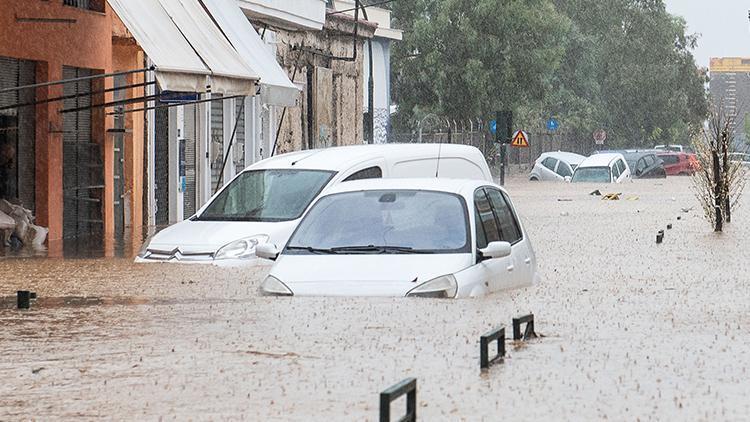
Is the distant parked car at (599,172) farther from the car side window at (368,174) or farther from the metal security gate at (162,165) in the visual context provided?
the car side window at (368,174)

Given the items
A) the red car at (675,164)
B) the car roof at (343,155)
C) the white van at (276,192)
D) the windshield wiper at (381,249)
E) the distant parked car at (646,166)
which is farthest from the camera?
the red car at (675,164)

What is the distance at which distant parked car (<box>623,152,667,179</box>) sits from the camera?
64.1 m

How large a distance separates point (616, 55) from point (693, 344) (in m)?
85.8

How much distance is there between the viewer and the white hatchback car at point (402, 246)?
12.4 metres

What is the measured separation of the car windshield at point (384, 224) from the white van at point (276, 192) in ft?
11.7

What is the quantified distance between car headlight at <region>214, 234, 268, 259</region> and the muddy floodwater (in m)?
0.34

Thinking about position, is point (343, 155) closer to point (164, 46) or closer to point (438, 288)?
point (164, 46)

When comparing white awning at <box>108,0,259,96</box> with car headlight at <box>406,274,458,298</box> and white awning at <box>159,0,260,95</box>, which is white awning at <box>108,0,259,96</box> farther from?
car headlight at <box>406,274,458,298</box>

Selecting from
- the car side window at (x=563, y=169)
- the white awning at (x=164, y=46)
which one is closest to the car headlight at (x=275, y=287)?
the white awning at (x=164, y=46)

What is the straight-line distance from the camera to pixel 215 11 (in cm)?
2677

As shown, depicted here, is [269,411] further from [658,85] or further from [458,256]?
[658,85]

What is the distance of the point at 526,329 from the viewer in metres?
10.9

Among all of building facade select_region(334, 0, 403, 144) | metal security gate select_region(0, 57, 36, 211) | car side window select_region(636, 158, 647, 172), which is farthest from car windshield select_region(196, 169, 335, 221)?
car side window select_region(636, 158, 647, 172)

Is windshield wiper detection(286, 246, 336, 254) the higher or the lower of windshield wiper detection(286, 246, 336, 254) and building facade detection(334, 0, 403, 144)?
the lower
